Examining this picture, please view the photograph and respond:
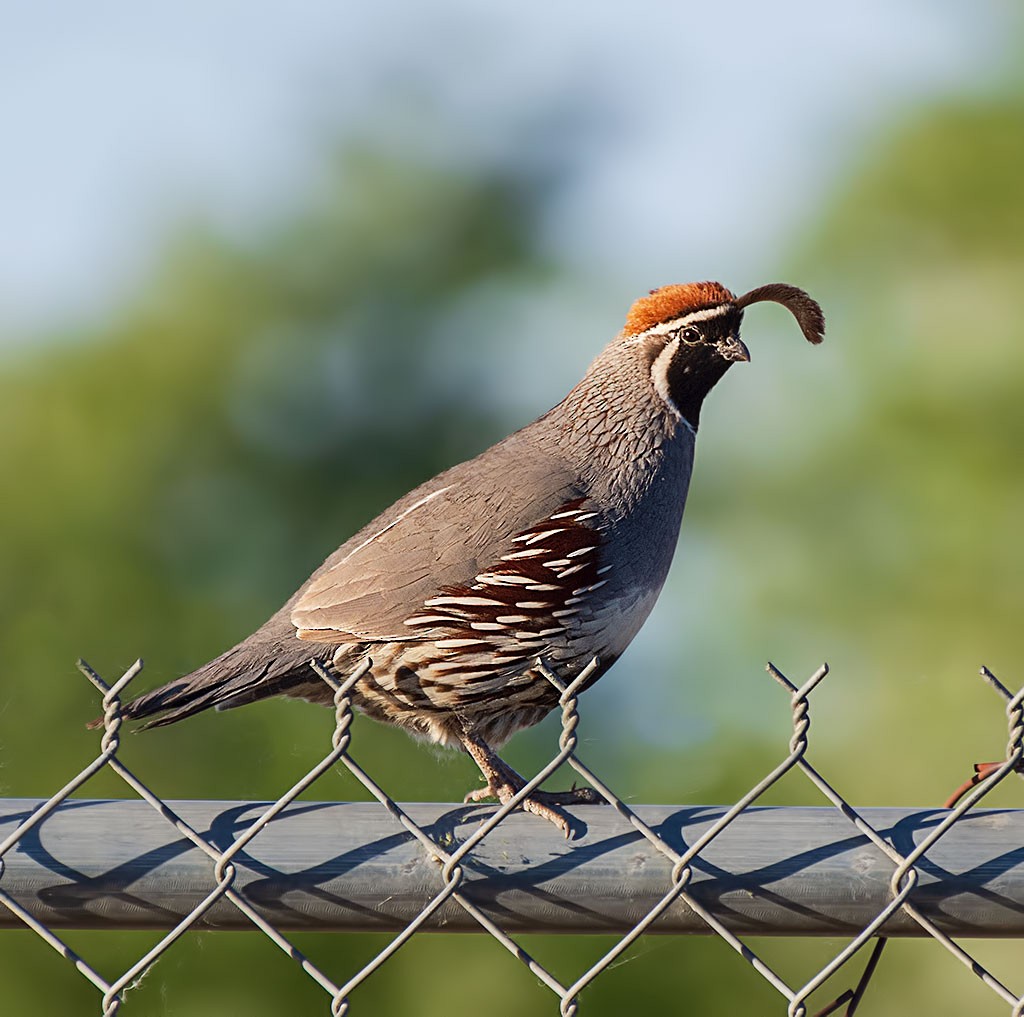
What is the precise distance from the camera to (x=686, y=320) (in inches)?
168

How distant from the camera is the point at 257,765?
1009 cm

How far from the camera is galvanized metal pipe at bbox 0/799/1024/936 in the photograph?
209 centimetres

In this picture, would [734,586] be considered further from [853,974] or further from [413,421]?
[853,974]

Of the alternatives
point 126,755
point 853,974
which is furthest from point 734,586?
point 126,755

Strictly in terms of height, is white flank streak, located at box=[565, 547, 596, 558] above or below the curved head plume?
below

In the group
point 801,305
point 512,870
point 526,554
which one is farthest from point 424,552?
point 512,870

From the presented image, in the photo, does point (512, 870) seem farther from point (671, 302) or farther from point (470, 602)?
point (671, 302)

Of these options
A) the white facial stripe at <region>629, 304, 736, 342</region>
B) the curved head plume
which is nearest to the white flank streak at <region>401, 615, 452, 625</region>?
the white facial stripe at <region>629, 304, 736, 342</region>

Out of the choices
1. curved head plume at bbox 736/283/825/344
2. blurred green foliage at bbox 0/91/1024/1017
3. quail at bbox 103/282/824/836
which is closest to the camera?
quail at bbox 103/282/824/836

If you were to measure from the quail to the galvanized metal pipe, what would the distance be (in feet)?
4.86

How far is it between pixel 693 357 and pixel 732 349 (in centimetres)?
11

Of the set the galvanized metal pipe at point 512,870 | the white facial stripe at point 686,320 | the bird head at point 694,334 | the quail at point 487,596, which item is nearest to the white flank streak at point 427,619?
the quail at point 487,596

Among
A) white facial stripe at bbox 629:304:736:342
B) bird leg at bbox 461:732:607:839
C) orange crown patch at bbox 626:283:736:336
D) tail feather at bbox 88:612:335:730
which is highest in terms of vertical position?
orange crown patch at bbox 626:283:736:336

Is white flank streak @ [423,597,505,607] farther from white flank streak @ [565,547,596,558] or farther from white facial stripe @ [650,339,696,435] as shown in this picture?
white facial stripe @ [650,339,696,435]
